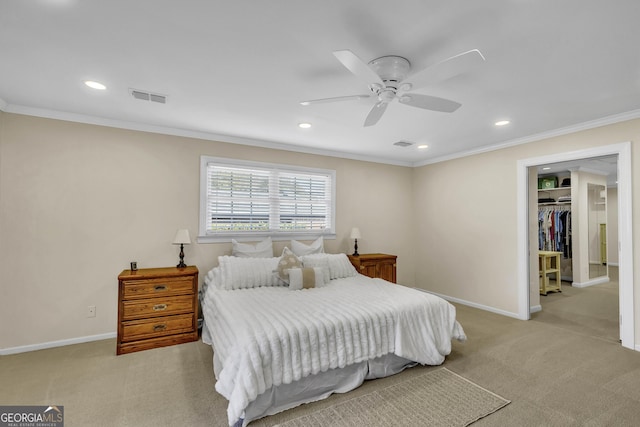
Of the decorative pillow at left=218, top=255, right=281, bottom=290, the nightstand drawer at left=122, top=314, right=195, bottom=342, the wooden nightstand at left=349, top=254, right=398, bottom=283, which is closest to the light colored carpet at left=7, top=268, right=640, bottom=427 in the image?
the nightstand drawer at left=122, top=314, right=195, bottom=342

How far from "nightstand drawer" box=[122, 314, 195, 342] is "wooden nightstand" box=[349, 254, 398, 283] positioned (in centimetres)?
240

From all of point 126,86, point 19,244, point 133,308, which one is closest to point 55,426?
point 133,308

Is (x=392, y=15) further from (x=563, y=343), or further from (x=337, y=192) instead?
(x=563, y=343)

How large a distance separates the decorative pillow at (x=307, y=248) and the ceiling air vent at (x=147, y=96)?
247 cm

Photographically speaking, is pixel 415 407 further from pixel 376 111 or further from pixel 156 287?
pixel 156 287

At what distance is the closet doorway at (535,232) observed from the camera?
3133 mm

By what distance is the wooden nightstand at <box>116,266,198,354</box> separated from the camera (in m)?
3.04

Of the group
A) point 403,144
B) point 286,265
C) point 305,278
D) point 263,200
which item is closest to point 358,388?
point 305,278

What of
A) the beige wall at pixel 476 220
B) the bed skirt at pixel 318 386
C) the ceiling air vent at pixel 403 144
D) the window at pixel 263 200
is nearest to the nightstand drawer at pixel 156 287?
the window at pixel 263 200

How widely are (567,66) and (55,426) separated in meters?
4.44

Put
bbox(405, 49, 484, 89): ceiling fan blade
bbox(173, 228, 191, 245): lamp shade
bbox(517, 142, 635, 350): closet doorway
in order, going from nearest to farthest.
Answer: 1. bbox(405, 49, 484, 89): ceiling fan blade
2. bbox(517, 142, 635, 350): closet doorway
3. bbox(173, 228, 191, 245): lamp shade

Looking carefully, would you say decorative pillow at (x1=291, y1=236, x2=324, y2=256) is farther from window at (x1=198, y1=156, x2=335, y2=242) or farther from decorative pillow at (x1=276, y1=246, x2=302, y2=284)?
decorative pillow at (x1=276, y1=246, x2=302, y2=284)

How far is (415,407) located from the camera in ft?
7.11

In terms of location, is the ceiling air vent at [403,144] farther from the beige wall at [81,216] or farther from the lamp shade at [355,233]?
the beige wall at [81,216]
